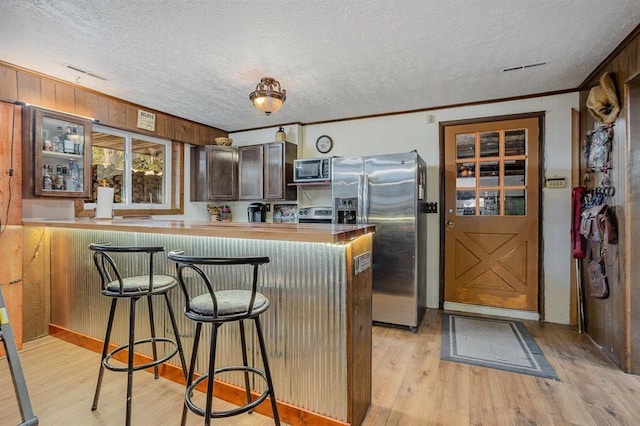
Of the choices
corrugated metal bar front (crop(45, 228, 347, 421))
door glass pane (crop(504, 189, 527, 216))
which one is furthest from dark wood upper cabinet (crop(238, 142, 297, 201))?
door glass pane (crop(504, 189, 527, 216))

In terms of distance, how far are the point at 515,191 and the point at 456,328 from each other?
1.63m

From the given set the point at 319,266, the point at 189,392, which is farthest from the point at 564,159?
the point at 189,392

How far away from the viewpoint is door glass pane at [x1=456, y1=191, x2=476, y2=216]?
368 centimetres

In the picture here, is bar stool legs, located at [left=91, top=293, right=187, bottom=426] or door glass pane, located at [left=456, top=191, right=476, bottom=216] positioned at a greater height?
door glass pane, located at [left=456, top=191, right=476, bottom=216]

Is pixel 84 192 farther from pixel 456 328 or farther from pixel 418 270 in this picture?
pixel 456 328

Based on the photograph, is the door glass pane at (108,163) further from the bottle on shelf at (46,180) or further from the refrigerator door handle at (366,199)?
the refrigerator door handle at (366,199)

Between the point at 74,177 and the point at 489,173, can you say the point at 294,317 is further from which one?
the point at 489,173

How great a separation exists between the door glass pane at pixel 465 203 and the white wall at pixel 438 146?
0.80 ft

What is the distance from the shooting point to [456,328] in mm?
3197

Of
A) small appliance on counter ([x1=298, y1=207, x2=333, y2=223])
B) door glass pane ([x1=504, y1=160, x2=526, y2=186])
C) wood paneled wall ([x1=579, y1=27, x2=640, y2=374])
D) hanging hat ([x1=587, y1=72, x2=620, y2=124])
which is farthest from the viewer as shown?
small appliance on counter ([x1=298, y1=207, x2=333, y2=223])

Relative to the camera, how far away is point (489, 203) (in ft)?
11.9

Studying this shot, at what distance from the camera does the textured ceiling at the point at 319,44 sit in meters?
1.95

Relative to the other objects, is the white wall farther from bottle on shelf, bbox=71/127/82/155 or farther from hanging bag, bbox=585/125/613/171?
bottle on shelf, bbox=71/127/82/155

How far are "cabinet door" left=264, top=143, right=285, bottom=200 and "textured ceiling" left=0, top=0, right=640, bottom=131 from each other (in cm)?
97
